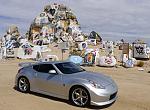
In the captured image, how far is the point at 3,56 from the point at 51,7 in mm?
56403

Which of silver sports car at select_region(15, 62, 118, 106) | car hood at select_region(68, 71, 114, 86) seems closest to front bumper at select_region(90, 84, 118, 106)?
silver sports car at select_region(15, 62, 118, 106)

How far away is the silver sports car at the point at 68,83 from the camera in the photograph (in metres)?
9.63

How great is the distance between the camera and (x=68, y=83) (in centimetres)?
1020

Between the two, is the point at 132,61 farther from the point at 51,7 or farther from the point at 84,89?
the point at 51,7

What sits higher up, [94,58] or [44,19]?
[44,19]

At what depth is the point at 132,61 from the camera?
27.0 m

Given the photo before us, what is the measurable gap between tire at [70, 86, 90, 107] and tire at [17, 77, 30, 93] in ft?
7.86

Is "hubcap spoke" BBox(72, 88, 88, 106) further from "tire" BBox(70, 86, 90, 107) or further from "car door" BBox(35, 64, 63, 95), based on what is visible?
"car door" BBox(35, 64, 63, 95)

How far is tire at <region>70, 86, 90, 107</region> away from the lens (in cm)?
973

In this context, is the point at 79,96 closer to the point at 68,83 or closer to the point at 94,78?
the point at 68,83

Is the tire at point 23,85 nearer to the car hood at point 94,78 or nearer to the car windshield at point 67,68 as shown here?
the car windshield at point 67,68

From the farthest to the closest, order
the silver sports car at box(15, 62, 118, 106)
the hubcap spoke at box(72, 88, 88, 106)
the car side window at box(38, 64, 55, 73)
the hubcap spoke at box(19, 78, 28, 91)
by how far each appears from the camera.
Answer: the hubcap spoke at box(19, 78, 28, 91) → the car side window at box(38, 64, 55, 73) → the hubcap spoke at box(72, 88, 88, 106) → the silver sports car at box(15, 62, 118, 106)

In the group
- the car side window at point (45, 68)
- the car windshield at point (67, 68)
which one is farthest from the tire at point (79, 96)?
the car side window at point (45, 68)

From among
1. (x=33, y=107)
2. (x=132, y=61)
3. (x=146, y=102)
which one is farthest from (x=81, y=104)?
(x=132, y=61)
